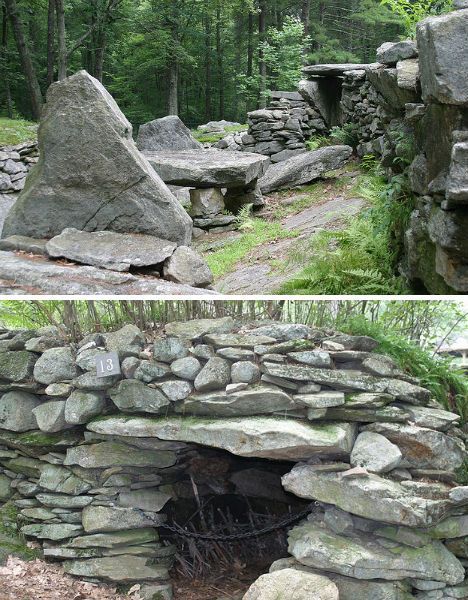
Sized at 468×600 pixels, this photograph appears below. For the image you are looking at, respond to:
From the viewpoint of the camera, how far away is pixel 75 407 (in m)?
5.64

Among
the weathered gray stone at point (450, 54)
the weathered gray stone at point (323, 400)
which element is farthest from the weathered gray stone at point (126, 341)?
the weathered gray stone at point (450, 54)

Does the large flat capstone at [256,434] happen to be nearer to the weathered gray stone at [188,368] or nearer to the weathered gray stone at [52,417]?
the weathered gray stone at [188,368]

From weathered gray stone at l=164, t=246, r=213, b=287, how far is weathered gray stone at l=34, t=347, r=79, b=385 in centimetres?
125

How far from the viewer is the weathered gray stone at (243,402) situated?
16.5ft

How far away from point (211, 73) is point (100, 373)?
22.1 m

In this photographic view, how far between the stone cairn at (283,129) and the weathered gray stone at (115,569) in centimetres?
1107

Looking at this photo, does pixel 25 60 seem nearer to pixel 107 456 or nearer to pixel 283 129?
pixel 283 129

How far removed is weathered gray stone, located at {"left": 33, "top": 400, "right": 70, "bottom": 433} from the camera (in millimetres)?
5762

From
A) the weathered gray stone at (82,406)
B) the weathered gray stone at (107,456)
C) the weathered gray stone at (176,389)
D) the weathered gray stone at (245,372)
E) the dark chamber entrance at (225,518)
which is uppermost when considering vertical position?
the weathered gray stone at (245,372)

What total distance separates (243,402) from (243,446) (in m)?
0.33

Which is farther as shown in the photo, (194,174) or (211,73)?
(211,73)

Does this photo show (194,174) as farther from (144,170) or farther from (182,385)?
(182,385)

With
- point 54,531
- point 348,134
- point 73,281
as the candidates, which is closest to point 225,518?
point 54,531

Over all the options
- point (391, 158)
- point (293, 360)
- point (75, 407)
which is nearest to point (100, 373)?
point (75, 407)
